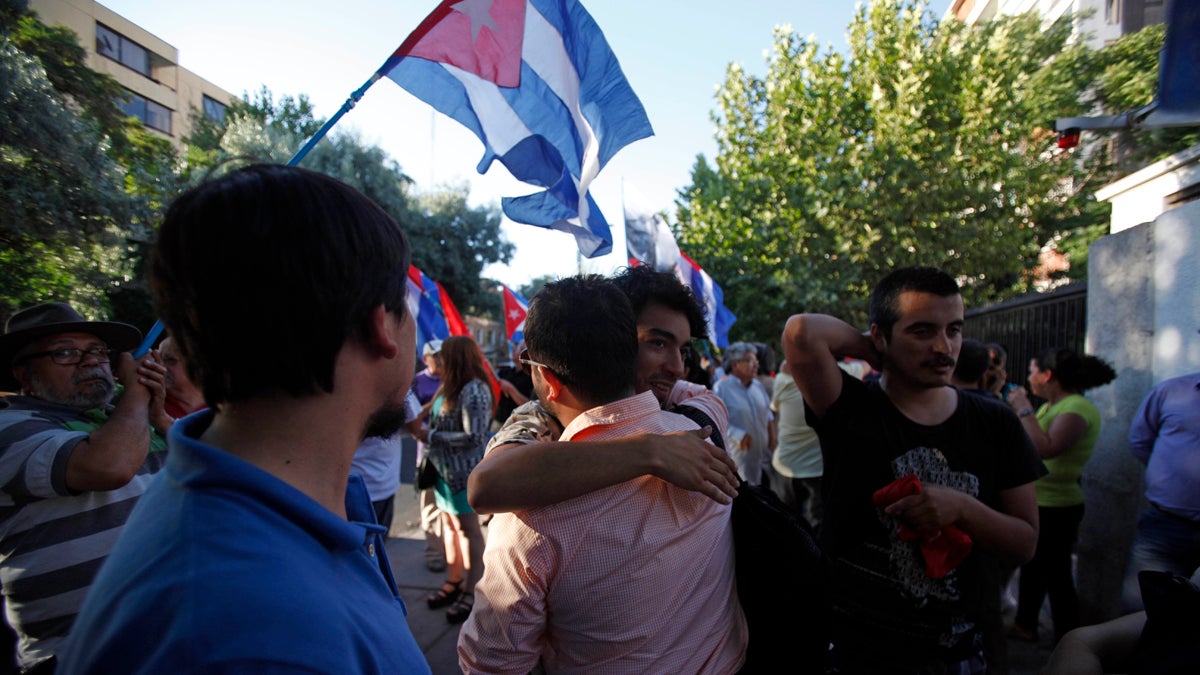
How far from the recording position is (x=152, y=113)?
28.1m

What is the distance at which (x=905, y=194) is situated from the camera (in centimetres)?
1379

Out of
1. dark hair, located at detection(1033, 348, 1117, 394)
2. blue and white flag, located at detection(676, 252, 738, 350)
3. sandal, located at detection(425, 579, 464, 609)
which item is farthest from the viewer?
blue and white flag, located at detection(676, 252, 738, 350)

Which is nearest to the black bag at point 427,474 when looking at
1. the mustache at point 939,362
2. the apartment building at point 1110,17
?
the mustache at point 939,362

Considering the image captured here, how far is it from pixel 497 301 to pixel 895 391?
895 inches

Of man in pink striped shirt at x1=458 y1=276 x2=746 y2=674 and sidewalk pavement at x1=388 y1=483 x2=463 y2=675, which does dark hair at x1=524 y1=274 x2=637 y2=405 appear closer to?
man in pink striped shirt at x1=458 y1=276 x2=746 y2=674

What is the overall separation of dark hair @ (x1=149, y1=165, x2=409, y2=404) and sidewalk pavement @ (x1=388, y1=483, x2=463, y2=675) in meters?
2.40

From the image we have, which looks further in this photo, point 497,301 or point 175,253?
point 497,301

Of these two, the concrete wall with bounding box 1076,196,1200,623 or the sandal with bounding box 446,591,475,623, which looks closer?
the concrete wall with bounding box 1076,196,1200,623

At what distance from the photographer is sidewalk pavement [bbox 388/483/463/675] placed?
4023 millimetres

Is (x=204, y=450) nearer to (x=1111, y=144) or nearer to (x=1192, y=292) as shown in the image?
(x=1192, y=292)

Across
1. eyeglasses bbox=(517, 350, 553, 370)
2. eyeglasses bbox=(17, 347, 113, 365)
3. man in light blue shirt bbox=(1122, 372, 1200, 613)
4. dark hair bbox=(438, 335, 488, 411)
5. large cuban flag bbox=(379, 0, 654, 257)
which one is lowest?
man in light blue shirt bbox=(1122, 372, 1200, 613)

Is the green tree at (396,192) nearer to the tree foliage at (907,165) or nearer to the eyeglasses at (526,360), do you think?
the tree foliage at (907,165)

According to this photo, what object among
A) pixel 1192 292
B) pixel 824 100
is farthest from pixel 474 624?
pixel 824 100

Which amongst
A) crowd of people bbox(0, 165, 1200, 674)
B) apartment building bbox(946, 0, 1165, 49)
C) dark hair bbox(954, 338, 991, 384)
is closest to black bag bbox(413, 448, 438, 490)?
crowd of people bbox(0, 165, 1200, 674)
